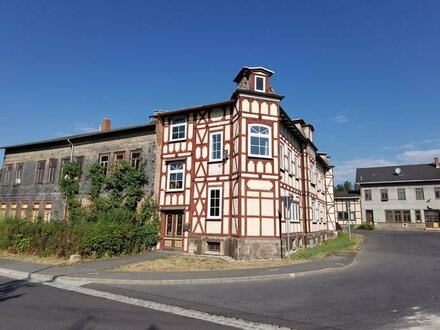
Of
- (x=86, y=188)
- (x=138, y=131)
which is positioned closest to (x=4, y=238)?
(x=86, y=188)

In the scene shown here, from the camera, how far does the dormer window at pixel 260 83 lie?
1820cm

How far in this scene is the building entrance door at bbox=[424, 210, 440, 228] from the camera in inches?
1911

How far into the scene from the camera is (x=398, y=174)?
2157 inches

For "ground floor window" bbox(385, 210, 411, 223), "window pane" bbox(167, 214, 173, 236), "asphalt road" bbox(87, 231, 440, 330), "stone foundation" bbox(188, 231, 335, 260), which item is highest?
"ground floor window" bbox(385, 210, 411, 223)

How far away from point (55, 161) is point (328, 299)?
2424 centimetres

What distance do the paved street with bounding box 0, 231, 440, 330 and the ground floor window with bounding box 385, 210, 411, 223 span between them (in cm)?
4482

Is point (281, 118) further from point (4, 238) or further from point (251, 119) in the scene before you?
point (4, 238)

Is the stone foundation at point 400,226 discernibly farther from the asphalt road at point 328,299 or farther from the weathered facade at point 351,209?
the asphalt road at point 328,299

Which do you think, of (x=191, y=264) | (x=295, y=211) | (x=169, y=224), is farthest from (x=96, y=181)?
(x=295, y=211)

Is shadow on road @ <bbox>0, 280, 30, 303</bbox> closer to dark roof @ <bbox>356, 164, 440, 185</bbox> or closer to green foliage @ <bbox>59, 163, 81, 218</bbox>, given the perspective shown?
green foliage @ <bbox>59, 163, 81, 218</bbox>

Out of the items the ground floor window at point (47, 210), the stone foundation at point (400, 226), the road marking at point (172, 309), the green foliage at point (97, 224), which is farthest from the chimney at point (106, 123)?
the stone foundation at point (400, 226)

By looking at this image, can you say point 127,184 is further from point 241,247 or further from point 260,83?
point 260,83

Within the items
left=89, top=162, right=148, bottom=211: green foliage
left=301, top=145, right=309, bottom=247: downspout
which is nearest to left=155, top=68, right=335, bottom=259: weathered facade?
left=301, top=145, right=309, bottom=247: downspout

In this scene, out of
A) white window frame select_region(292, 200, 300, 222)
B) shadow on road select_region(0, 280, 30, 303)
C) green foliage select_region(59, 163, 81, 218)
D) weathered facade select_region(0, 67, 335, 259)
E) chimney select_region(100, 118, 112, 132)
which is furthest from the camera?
chimney select_region(100, 118, 112, 132)
